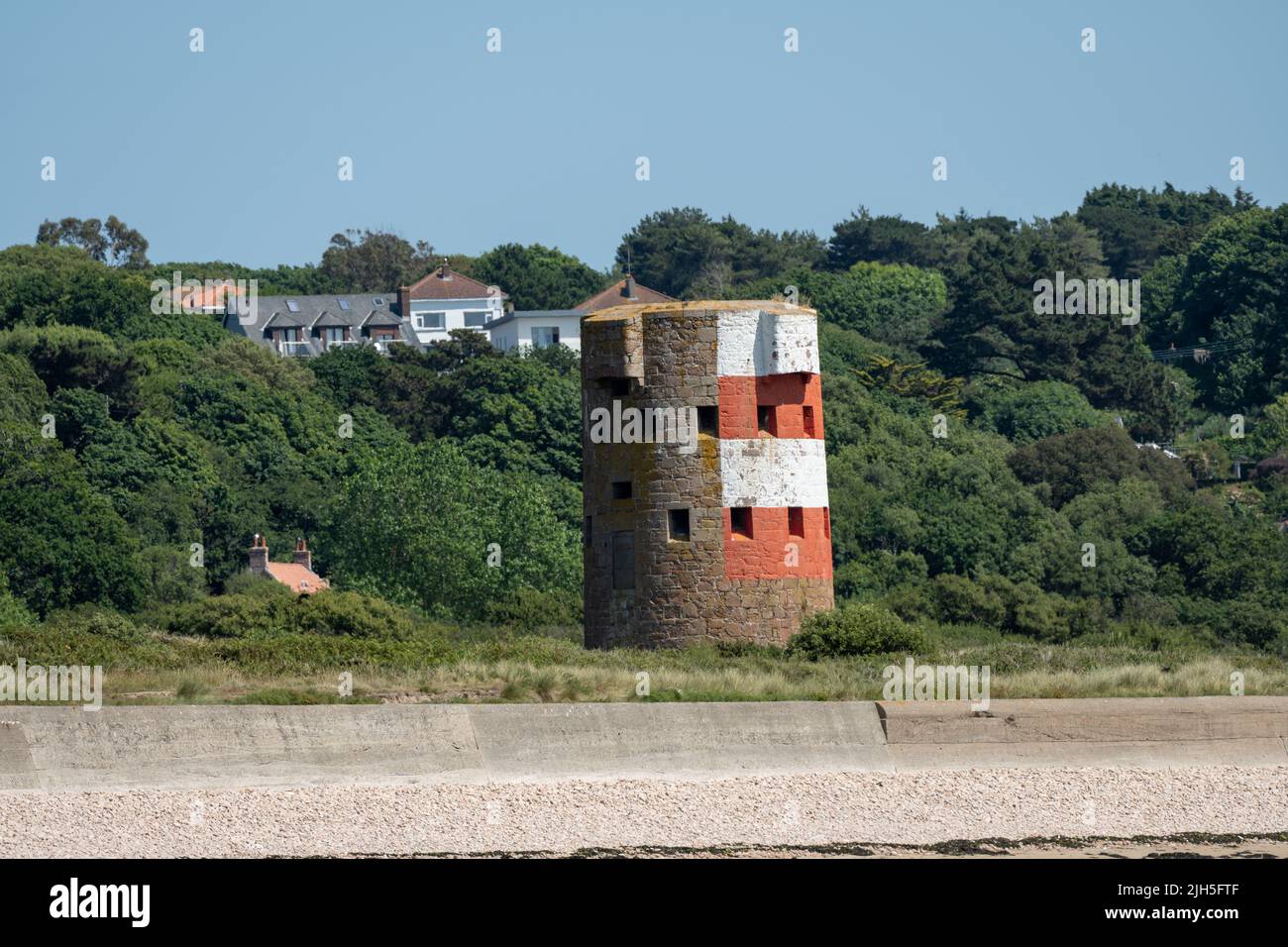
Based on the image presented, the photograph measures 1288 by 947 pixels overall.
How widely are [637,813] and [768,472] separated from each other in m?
12.6

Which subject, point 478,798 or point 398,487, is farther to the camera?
point 398,487

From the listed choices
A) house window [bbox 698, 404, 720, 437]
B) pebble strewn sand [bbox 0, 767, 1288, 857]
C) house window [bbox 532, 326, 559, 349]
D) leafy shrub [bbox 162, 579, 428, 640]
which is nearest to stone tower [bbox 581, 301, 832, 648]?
house window [bbox 698, 404, 720, 437]

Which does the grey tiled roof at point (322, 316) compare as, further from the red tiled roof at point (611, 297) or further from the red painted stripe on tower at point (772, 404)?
the red painted stripe on tower at point (772, 404)

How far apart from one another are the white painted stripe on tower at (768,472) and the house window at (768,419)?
6.7 inches

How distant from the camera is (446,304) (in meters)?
160

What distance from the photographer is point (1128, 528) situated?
73000mm

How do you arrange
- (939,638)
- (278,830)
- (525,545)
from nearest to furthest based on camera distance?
(278,830) < (939,638) < (525,545)

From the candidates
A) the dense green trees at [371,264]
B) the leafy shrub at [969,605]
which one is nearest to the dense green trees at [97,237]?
the dense green trees at [371,264]

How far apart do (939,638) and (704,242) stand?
12666 centimetres

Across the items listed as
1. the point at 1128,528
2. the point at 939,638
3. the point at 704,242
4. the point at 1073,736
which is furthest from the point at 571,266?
the point at 1073,736

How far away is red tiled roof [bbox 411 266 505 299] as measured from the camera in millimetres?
160125
